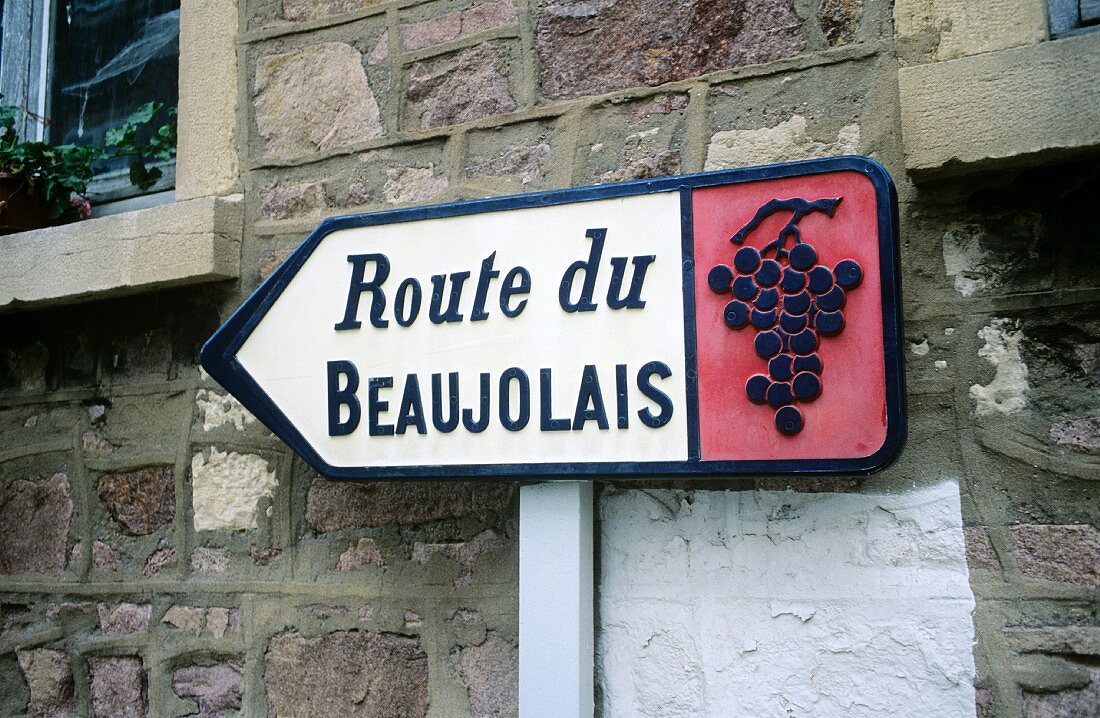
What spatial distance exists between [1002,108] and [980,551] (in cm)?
69

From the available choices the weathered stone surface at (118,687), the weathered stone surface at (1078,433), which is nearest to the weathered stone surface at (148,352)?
the weathered stone surface at (118,687)

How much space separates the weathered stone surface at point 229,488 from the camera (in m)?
1.90

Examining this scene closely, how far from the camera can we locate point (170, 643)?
1.92 meters

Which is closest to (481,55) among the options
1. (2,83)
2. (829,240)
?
(829,240)

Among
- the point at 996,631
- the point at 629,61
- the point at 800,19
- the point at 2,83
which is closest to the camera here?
the point at 996,631

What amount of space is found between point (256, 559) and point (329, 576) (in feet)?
0.62

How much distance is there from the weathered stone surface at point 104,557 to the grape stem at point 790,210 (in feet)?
5.08

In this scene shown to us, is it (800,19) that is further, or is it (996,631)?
(800,19)

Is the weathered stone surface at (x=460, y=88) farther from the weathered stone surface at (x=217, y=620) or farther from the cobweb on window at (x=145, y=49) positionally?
the weathered stone surface at (x=217, y=620)

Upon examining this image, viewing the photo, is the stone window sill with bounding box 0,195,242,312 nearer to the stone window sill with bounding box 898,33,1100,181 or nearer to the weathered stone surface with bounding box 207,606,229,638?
the weathered stone surface with bounding box 207,606,229,638

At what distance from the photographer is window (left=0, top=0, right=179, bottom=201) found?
7.80 feet

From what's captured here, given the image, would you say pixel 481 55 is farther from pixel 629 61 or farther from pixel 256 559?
pixel 256 559

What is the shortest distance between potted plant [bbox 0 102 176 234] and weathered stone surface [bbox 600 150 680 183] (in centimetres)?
124

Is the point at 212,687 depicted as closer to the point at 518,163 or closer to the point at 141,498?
the point at 141,498
